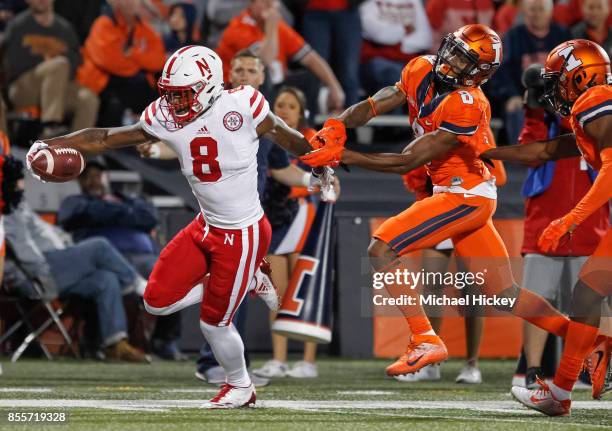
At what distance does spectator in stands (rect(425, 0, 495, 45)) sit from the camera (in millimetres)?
11680

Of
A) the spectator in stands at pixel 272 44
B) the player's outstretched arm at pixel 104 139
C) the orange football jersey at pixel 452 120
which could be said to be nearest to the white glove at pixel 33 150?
the player's outstretched arm at pixel 104 139

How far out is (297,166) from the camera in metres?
8.61

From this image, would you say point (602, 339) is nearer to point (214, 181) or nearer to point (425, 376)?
point (214, 181)

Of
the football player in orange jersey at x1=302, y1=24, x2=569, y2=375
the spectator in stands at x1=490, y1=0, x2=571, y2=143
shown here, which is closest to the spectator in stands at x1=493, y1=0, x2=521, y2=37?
the spectator in stands at x1=490, y1=0, x2=571, y2=143

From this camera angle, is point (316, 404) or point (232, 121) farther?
point (316, 404)

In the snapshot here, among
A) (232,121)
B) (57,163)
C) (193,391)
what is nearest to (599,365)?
(232,121)

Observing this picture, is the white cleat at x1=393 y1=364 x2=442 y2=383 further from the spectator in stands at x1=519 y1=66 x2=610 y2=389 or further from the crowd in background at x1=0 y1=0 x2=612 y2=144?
the crowd in background at x1=0 y1=0 x2=612 y2=144

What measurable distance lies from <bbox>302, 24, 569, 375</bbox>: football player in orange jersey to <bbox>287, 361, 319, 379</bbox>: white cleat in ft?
6.72

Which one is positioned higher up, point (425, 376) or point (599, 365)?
point (599, 365)

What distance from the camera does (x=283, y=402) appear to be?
21.7 feet

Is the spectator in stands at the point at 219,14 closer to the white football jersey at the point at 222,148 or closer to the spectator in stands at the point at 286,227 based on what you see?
the spectator in stands at the point at 286,227

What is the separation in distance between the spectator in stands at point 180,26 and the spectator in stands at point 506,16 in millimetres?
2791

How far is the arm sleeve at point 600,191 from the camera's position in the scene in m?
5.96

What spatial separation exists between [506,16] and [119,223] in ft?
14.2
